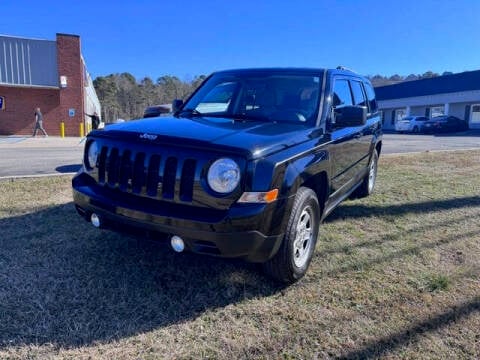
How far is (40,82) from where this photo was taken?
22297 millimetres

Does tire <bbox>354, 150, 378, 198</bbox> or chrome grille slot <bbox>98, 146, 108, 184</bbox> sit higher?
chrome grille slot <bbox>98, 146, 108, 184</bbox>

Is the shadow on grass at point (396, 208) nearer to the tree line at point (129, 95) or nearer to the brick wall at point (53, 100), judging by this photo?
the brick wall at point (53, 100)

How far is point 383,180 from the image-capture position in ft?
25.8

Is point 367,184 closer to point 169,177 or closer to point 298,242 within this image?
point 298,242

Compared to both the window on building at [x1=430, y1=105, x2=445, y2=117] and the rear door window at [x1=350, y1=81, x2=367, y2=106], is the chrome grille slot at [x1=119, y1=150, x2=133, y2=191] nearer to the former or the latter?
the rear door window at [x1=350, y1=81, x2=367, y2=106]

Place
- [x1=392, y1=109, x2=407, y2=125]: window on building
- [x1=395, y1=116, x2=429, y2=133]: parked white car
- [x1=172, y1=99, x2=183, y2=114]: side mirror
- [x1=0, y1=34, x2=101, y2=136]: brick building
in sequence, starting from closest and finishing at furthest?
[x1=172, y1=99, x2=183, y2=114]: side mirror < [x1=0, y1=34, x2=101, y2=136]: brick building < [x1=395, y1=116, x2=429, y2=133]: parked white car < [x1=392, y1=109, x2=407, y2=125]: window on building

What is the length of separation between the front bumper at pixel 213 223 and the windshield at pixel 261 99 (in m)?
1.28

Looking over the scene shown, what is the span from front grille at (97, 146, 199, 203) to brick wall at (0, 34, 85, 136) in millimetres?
22260

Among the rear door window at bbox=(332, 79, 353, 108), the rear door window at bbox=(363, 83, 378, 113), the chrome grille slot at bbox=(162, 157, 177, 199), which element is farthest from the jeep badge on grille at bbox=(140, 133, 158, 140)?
the rear door window at bbox=(363, 83, 378, 113)

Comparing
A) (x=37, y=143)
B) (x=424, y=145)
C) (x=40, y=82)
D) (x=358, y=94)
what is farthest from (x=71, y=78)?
(x=358, y=94)

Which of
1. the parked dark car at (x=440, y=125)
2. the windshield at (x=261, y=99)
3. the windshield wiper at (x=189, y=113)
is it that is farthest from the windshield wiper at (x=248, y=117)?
the parked dark car at (x=440, y=125)

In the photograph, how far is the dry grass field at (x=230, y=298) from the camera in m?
2.44

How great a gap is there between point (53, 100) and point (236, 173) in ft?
78.2

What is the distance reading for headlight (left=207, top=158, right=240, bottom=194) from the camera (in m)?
2.62
